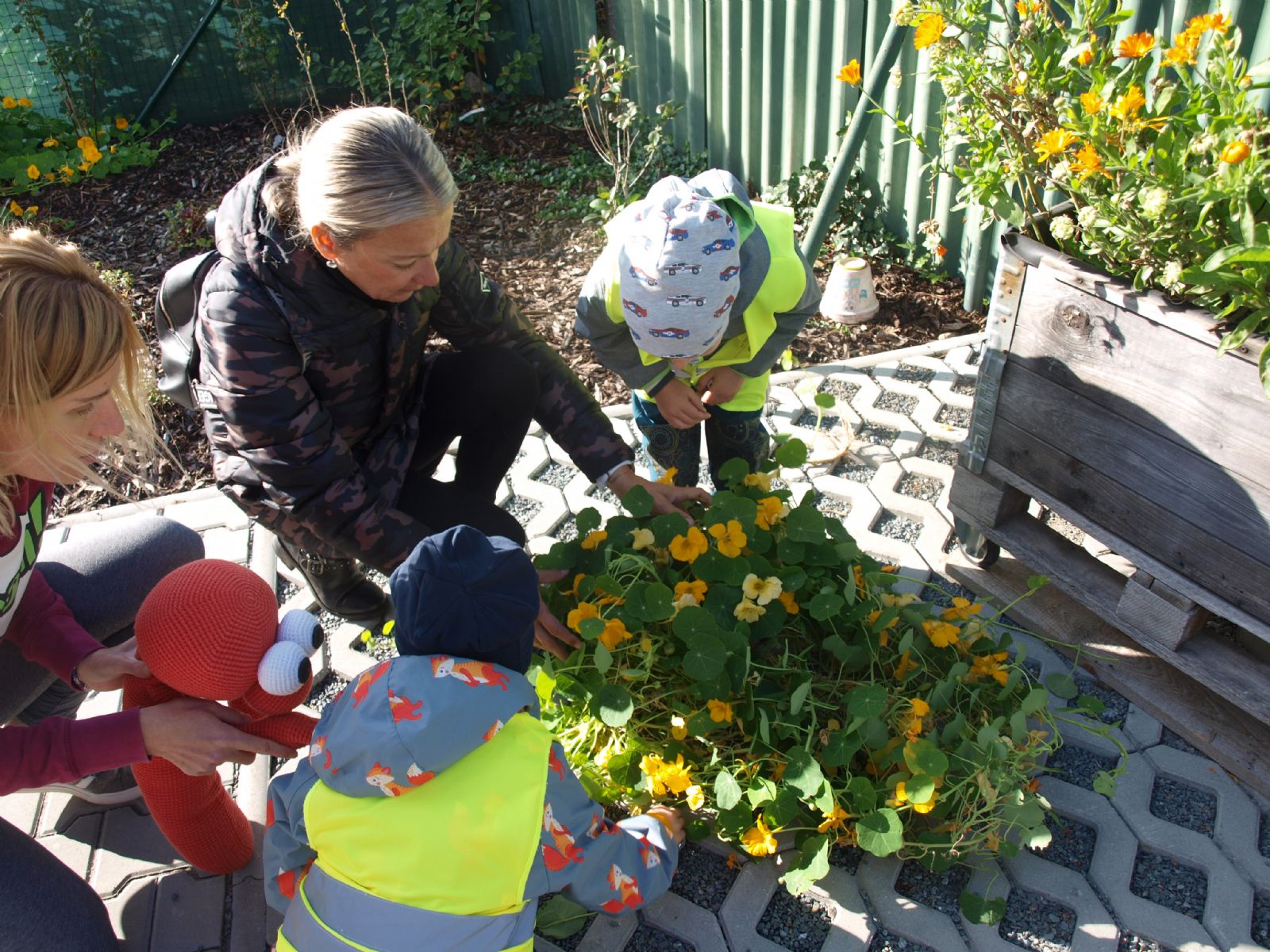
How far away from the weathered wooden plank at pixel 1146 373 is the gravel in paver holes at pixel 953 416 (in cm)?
100

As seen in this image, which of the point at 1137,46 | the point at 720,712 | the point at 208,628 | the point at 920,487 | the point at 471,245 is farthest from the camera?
the point at 471,245

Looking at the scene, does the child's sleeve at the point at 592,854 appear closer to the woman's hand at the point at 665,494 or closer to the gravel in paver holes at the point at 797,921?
the gravel in paver holes at the point at 797,921

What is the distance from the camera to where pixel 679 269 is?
1932 mm

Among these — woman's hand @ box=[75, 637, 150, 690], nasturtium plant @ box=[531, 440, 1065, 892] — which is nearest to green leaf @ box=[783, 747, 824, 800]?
nasturtium plant @ box=[531, 440, 1065, 892]

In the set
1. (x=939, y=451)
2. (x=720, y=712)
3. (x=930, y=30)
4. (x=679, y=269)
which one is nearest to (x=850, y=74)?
(x=930, y=30)

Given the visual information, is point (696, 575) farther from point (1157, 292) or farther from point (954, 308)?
point (954, 308)

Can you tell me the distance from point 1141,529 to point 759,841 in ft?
3.45

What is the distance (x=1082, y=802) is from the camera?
1972 mm

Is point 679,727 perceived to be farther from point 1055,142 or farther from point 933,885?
point 1055,142

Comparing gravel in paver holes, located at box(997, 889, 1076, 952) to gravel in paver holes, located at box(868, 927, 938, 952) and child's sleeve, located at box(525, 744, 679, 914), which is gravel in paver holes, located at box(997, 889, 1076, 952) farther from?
child's sleeve, located at box(525, 744, 679, 914)

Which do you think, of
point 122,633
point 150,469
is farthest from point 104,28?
point 122,633

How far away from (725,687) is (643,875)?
369 mm

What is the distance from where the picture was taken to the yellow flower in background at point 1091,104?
171 centimetres

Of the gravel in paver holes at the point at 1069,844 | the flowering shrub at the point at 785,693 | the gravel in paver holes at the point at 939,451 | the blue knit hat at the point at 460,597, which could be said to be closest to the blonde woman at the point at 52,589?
the blue knit hat at the point at 460,597
